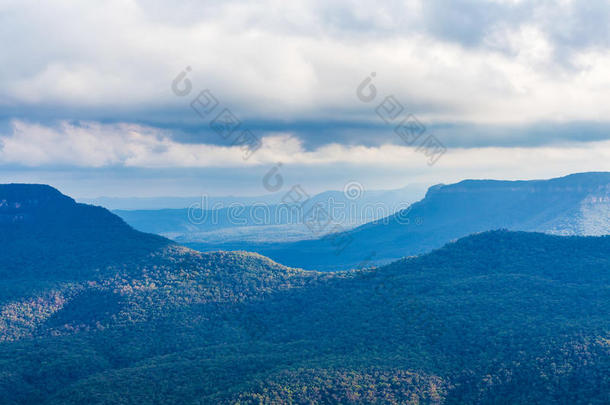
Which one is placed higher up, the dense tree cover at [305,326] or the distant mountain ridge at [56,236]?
the distant mountain ridge at [56,236]

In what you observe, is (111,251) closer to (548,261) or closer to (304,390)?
(304,390)

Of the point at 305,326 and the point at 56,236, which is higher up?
the point at 56,236

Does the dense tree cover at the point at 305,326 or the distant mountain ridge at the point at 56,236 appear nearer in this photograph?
the dense tree cover at the point at 305,326

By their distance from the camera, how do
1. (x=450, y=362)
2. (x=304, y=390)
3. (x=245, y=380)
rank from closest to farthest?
(x=304, y=390) → (x=245, y=380) → (x=450, y=362)

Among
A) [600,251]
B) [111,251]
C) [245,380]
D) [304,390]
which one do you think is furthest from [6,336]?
[600,251]

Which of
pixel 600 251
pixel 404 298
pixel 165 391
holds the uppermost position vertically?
pixel 600 251

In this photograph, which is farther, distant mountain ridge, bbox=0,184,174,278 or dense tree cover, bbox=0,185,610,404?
distant mountain ridge, bbox=0,184,174,278

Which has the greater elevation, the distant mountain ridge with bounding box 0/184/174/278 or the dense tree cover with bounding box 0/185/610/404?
the distant mountain ridge with bounding box 0/184/174/278

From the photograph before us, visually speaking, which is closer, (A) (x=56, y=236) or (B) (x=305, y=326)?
(B) (x=305, y=326)
